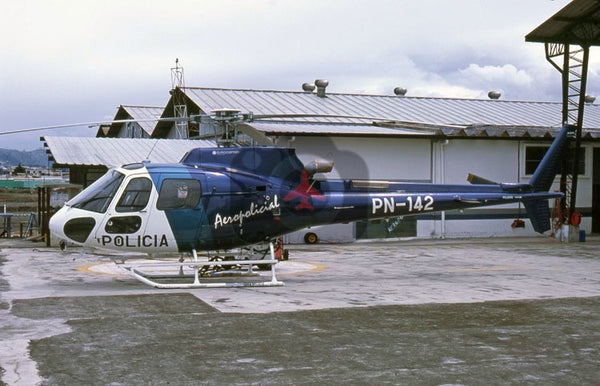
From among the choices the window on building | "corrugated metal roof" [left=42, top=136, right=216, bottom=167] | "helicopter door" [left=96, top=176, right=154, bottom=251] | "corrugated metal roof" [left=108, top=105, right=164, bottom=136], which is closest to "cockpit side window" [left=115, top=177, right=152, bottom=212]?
"helicopter door" [left=96, top=176, right=154, bottom=251]

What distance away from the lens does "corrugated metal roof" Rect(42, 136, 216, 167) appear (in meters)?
27.7

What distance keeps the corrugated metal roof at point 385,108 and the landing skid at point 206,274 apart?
13.8 meters

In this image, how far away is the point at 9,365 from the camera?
8117 millimetres

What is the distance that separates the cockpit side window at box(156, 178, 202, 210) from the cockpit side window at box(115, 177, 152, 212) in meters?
0.28

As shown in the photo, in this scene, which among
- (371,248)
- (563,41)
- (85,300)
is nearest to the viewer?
(85,300)

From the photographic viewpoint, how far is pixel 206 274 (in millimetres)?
16719

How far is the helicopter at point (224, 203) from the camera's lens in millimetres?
14625

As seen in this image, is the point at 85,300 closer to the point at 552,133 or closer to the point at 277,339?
the point at 277,339

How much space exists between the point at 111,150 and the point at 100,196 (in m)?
15.9

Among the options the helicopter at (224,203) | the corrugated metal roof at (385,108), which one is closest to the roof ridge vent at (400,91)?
the corrugated metal roof at (385,108)

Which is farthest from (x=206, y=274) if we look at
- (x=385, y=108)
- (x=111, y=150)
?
(x=385, y=108)

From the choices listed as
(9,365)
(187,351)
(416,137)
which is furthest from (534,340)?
(416,137)

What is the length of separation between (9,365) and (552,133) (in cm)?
2769

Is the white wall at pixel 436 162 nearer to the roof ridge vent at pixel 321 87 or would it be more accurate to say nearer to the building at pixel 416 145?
the building at pixel 416 145
